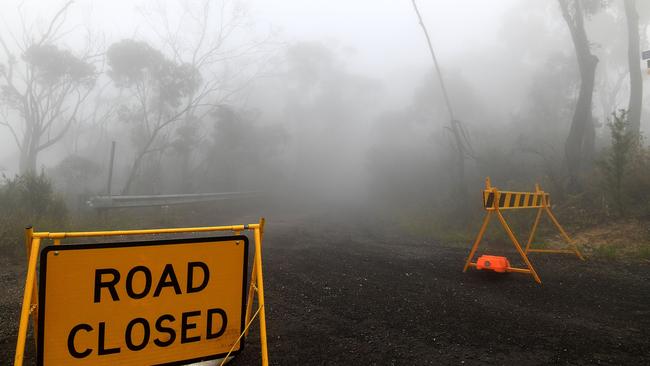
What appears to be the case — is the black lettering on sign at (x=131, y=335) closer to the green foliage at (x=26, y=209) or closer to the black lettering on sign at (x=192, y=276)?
the black lettering on sign at (x=192, y=276)

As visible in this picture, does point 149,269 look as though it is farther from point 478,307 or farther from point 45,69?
point 45,69

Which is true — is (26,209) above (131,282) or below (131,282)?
above

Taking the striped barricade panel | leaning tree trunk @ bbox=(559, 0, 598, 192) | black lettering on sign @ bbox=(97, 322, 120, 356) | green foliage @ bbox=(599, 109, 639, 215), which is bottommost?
black lettering on sign @ bbox=(97, 322, 120, 356)

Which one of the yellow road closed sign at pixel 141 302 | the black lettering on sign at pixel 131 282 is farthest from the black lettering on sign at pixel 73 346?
the black lettering on sign at pixel 131 282

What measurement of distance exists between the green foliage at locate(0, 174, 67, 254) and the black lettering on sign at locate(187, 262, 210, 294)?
5.73 m

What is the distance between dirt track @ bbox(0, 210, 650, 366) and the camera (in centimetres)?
333

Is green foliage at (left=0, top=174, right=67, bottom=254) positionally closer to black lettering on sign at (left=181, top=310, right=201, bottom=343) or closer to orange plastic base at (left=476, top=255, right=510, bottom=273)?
black lettering on sign at (left=181, top=310, right=201, bottom=343)

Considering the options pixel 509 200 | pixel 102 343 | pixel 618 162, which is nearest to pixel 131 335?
pixel 102 343

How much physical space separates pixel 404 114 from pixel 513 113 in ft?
21.8

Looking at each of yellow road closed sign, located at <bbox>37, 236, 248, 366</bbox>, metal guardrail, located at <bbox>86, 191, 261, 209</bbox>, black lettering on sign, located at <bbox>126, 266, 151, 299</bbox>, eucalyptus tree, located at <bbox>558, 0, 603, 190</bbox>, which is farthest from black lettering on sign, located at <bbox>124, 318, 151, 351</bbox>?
eucalyptus tree, located at <bbox>558, 0, 603, 190</bbox>

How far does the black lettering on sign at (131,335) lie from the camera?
251 centimetres

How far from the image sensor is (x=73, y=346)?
2393 millimetres

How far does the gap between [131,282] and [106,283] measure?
14cm

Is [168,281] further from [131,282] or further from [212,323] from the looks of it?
[212,323]
